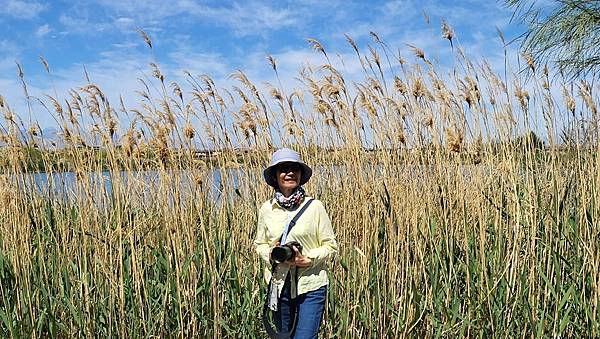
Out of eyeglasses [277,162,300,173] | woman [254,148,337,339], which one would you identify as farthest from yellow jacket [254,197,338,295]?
eyeglasses [277,162,300,173]

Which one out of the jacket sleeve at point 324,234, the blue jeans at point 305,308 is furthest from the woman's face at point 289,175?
the blue jeans at point 305,308

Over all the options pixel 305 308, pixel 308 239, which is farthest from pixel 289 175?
pixel 305 308

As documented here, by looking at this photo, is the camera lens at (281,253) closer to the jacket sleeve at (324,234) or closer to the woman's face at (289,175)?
A: the jacket sleeve at (324,234)

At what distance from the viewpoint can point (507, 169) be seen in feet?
9.28

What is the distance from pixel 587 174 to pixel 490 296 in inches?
33.8

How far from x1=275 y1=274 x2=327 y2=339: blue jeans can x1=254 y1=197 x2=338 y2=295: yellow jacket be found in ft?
0.09

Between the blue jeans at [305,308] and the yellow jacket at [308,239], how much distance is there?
0.03 metres

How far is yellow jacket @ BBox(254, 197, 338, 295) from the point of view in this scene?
7.22 feet

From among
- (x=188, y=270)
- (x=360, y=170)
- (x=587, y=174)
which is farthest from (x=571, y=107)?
(x=188, y=270)

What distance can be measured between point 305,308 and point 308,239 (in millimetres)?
243

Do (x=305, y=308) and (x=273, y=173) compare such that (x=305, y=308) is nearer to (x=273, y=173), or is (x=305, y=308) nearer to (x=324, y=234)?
(x=324, y=234)

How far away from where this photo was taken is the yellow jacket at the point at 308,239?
220cm

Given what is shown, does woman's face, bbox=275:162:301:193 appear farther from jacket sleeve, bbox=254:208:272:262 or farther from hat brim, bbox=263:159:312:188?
jacket sleeve, bbox=254:208:272:262

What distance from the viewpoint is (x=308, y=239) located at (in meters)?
2.21
